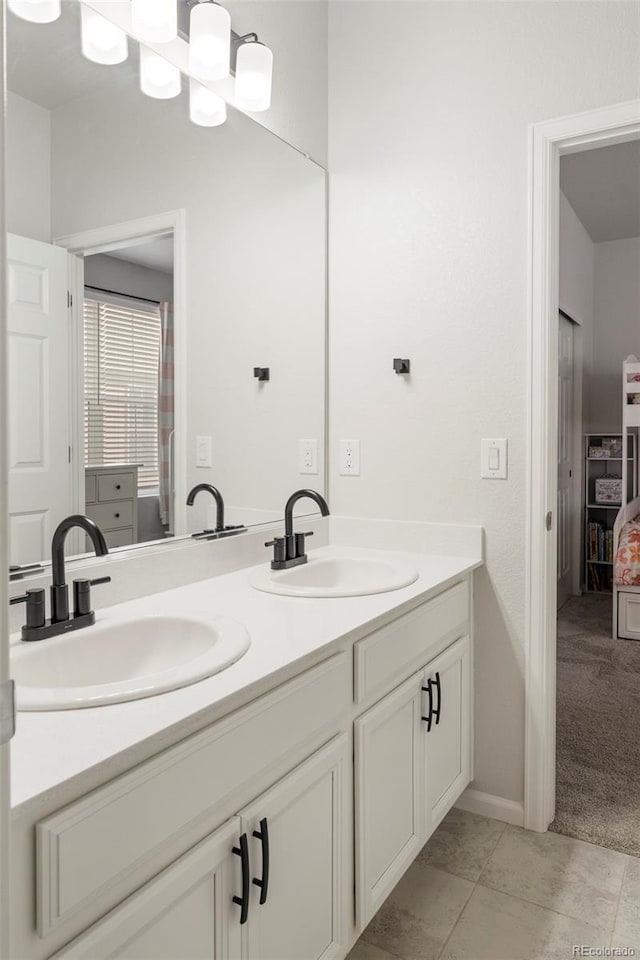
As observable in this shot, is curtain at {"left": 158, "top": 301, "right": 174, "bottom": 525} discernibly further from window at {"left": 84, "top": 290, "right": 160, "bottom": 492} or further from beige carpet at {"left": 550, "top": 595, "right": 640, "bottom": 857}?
beige carpet at {"left": 550, "top": 595, "right": 640, "bottom": 857}

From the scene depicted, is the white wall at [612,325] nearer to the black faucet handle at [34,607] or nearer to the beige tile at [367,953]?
the beige tile at [367,953]

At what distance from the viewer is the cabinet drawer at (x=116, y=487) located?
1547mm

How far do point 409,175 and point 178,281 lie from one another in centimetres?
90

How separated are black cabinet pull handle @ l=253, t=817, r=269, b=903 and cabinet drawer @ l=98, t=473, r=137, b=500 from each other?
2.62ft

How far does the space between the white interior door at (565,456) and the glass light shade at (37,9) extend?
3941mm

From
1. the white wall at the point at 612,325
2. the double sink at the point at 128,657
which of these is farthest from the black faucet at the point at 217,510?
the white wall at the point at 612,325

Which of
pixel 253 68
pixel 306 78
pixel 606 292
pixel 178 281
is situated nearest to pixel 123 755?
pixel 178 281

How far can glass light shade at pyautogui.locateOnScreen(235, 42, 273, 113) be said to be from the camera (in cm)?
186

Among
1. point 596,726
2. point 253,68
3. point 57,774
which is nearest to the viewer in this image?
point 57,774

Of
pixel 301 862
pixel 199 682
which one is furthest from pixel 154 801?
pixel 301 862

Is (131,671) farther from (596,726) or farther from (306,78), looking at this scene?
(596,726)

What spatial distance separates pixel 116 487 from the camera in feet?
5.20

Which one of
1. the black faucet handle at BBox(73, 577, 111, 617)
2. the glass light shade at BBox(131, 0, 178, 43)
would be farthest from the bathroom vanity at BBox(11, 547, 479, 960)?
the glass light shade at BBox(131, 0, 178, 43)

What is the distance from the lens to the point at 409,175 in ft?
7.09
